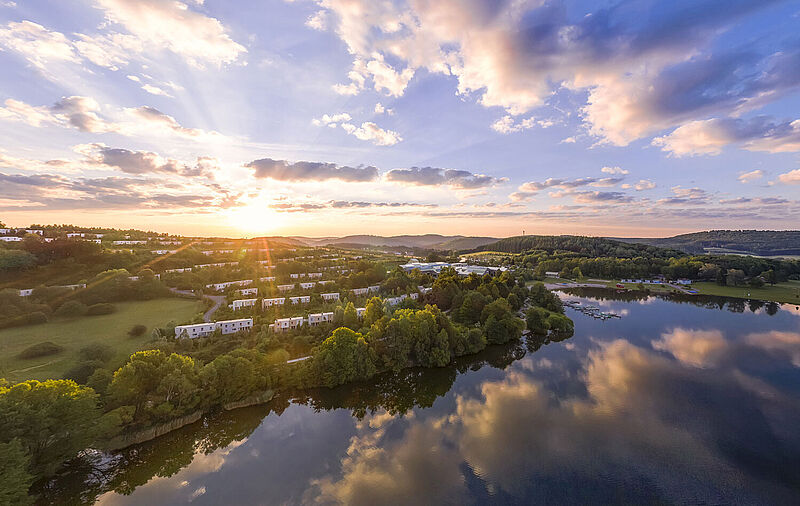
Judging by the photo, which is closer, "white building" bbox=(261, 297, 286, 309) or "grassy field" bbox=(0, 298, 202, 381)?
"grassy field" bbox=(0, 298, 202, 381)

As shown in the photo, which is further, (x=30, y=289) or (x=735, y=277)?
(x=735, y=277)

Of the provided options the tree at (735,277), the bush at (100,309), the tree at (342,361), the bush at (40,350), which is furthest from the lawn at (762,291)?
the bush at (100,309)

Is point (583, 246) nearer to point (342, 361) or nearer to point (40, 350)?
point (342, 361)

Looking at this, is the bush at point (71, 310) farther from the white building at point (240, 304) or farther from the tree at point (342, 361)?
the tree at point (342, 361)

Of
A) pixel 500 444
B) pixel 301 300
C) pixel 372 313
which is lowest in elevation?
pixel 500 444

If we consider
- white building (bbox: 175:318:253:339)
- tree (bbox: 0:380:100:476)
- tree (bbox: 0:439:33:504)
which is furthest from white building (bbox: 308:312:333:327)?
tree (bbox: 0:439:33:504)

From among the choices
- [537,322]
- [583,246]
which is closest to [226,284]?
[537,322]

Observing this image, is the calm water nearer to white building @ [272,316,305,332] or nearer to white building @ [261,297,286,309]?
white building @ [272,316,305,332]
